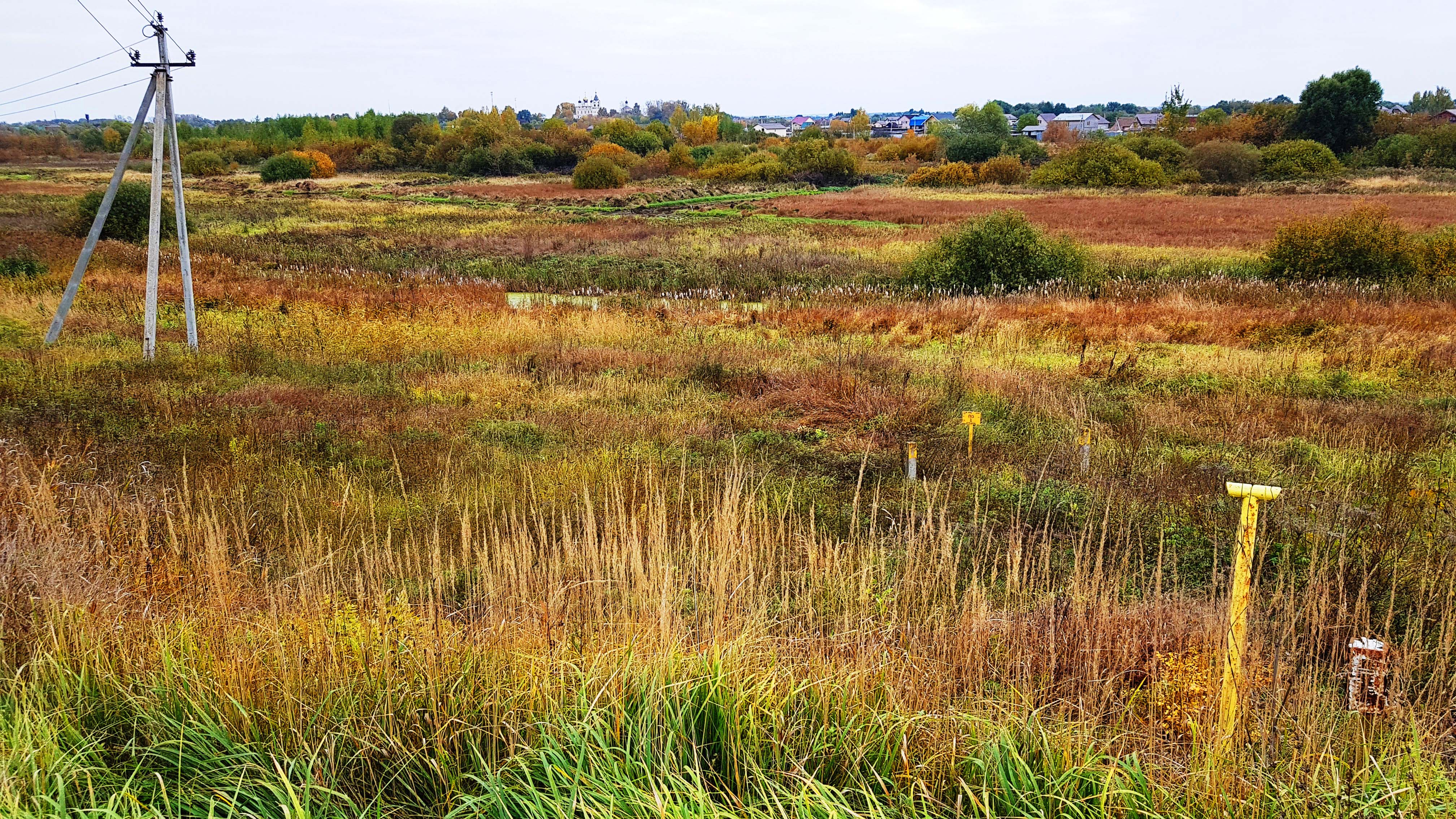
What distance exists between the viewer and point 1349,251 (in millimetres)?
21922

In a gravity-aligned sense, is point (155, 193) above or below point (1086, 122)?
below

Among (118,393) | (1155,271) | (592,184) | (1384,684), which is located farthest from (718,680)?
(592,184)

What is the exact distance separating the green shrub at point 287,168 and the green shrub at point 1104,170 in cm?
5995

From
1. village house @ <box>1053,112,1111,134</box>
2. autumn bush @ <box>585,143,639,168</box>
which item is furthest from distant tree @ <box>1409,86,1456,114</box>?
autumn bush @ <box>585,143,639,168</box>

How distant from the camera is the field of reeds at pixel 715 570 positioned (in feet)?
11.1

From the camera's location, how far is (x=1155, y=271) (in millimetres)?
24734

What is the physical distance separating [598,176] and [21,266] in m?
52.9

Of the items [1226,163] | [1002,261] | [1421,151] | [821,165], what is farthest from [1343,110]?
[1002,261]

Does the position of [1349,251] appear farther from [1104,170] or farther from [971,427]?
[1104,170]

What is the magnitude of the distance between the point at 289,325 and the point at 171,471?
9256 millimetres

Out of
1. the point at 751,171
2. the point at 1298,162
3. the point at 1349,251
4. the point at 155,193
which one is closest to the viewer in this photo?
the point at 155,193

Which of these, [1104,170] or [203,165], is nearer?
[1104,170]

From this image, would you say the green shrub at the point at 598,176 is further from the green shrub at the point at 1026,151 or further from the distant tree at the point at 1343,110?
the distant tree at the point at 1343,110

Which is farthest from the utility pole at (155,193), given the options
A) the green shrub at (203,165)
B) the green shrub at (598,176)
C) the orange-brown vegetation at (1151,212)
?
the green shrub at (203,165)
